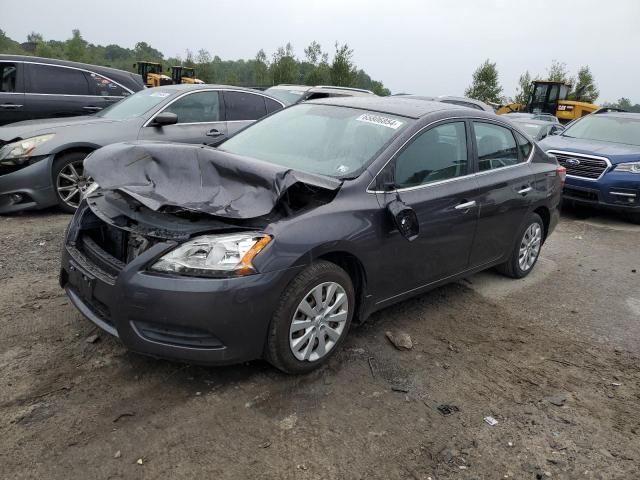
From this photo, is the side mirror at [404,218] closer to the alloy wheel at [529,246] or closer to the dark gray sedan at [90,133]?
the alloy wheel at [529,246]

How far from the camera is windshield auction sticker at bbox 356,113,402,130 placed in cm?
388

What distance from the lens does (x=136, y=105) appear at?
7.06 m

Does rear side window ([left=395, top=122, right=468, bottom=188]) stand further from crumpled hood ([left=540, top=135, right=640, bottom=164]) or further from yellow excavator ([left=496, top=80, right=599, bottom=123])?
yellow excavator ([left=496, top=80, right=599, bottom=123])

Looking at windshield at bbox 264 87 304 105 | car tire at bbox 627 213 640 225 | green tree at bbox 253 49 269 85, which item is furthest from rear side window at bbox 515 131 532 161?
green tree at bbox 253 49 269 85

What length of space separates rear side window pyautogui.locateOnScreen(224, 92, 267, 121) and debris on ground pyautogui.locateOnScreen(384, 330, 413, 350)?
4587mm

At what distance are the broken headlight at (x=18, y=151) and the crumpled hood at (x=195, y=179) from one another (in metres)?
3.06

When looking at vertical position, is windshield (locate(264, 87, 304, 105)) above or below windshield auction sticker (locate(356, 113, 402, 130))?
above

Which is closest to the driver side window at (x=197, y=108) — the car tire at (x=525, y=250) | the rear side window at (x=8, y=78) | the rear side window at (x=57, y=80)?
the rear side window at (x=57, y=80)

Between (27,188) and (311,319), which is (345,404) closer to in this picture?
(311,319)

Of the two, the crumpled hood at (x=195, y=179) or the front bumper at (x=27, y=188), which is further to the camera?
the front bumper at (x=27, y=188)

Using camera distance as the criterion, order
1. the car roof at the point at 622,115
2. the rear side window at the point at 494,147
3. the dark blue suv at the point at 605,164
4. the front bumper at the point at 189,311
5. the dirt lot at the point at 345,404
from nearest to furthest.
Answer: the dirt lot at the point at 345,404 < the front bumper at the point at 189,311 < the rear side window at the point at 494,147 < the dark blue suv at the point at 605,164 < the car roof at the point at 622,115

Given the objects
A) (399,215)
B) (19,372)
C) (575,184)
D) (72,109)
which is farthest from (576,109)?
(19,372)

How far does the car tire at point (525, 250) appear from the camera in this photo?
5.12 metres

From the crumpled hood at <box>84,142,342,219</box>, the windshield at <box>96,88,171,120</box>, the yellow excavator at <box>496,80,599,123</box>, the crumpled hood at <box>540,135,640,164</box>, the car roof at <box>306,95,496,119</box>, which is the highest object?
the yellow excavator at <box>496,80,599,123</box>
